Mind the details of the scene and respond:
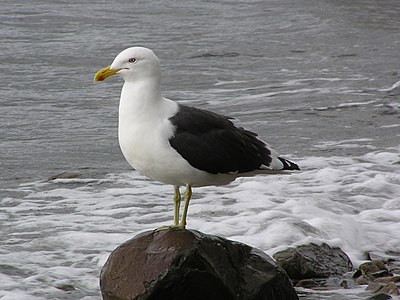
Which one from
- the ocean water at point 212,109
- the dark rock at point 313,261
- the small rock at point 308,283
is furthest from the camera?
the ocean water at point 212,109

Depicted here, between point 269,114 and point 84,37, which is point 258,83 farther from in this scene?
point 84,37

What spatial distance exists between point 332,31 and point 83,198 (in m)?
9.92

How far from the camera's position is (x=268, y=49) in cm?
1606

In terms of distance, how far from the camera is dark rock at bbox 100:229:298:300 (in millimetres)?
5715

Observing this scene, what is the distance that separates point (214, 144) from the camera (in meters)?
5.91

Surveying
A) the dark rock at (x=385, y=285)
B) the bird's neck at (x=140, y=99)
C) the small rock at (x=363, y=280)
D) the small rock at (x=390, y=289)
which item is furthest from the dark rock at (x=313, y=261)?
the bird's neck at (x=140, y=99)

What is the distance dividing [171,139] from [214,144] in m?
0.39

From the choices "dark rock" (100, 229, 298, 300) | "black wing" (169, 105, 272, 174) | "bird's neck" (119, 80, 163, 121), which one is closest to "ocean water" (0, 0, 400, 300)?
"dark rock" (100, 229, 298, 300)

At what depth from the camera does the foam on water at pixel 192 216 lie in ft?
22.7

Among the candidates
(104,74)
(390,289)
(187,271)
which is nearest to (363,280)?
(390,289)

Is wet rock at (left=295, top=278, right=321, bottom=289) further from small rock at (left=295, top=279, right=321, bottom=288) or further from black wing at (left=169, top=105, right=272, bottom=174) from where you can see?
black wing at (left=169, top=105, right=272, bottom=174)

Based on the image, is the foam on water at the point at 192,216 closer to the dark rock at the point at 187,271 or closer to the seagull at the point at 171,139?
the dark rock at the point at 187,271

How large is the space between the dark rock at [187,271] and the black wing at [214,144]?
1.45 feet

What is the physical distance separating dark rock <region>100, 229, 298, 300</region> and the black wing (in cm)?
44
